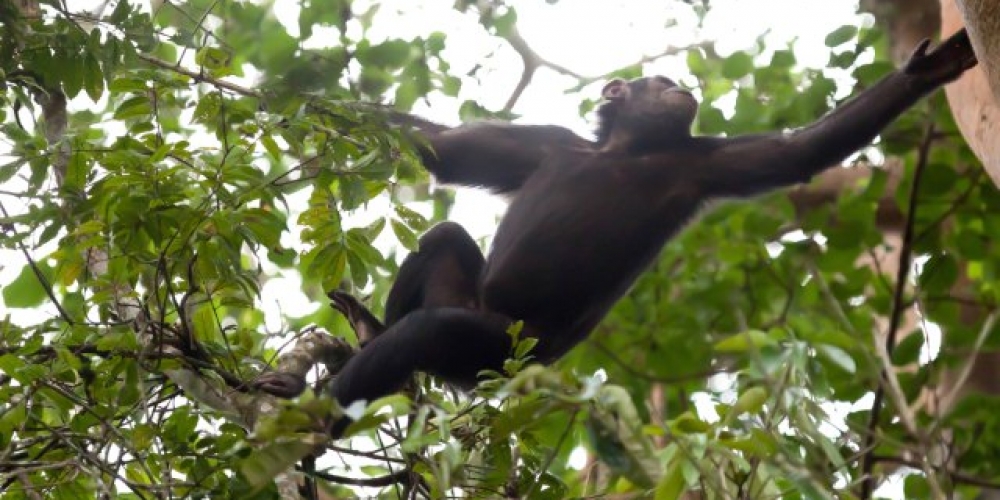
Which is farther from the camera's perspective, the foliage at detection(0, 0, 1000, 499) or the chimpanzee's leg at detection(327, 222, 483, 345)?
the chimpanzee's leg at detection(327, 222, 483, 345)

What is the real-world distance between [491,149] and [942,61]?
76.7 inches

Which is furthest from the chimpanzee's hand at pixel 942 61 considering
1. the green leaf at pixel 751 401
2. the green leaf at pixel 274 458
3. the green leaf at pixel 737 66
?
the green leaf at pixel 737 66

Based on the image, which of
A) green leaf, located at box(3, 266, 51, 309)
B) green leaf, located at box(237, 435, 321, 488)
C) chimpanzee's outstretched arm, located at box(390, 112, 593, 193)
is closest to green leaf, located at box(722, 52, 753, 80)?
chimpanzee's outstretched arm, located at box(390, 112, 593, 193)

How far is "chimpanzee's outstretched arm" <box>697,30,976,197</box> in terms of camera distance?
5.16 meters

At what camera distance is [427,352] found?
500 cm

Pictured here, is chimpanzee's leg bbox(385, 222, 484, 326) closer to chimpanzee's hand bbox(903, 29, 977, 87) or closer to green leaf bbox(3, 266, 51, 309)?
green leaf bbox(3, 266, 51, 309)

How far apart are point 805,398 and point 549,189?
2.59 m

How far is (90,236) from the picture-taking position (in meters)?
4.23

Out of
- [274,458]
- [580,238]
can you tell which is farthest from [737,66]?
[274,458]

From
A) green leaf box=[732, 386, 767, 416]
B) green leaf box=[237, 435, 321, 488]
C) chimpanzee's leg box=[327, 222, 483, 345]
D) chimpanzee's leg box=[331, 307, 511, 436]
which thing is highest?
chimpanzee's leg box=[327, 222, 483, 345]

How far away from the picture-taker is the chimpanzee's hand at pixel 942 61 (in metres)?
5.06

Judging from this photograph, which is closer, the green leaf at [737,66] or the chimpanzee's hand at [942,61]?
the chimpanzee's hand at [942,61]

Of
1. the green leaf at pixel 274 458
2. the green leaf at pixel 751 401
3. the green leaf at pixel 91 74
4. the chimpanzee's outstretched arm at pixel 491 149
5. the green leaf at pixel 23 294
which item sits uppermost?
the green leaf at pixel 91 74

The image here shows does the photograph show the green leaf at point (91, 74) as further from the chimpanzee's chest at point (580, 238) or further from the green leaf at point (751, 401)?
the green leaf at point (751, 401)
